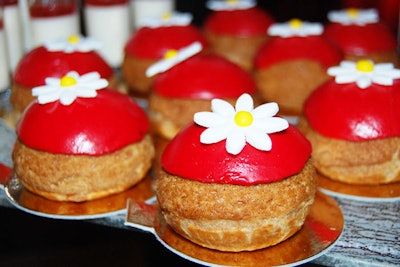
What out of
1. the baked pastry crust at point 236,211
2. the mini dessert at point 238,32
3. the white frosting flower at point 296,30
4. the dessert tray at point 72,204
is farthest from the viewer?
the mini dessert at point 238,32

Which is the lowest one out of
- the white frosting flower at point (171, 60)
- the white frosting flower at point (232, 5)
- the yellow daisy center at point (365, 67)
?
the white frosting flower at point (232, 5)

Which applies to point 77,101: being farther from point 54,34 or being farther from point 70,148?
point 54,34

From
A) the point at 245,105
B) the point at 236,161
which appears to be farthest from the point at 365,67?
the point at 236,161

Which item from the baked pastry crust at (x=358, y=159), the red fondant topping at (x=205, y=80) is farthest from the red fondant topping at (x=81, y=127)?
the baked pastry crust at (x=358, y=159)

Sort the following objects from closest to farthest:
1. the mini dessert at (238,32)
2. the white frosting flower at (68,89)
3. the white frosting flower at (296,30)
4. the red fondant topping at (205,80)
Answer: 1. the white frosting flower at (68,89)
2. the red fondant topping at (205,80)
3. the white frosting flower at (296,30)
4. the mini dessert at (238,32)

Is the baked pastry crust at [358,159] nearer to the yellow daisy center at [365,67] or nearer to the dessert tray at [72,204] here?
the yellow daisy center at [365,67]

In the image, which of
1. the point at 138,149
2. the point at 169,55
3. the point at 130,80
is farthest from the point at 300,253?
the point at 130,80

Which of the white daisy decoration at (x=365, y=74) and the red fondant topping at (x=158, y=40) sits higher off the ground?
the white daisy decoration at (x=365, y=74)

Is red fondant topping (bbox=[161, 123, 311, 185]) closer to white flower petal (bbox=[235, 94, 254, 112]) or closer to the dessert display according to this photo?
white flower petal (bbox=[235, 94, 254, 112])

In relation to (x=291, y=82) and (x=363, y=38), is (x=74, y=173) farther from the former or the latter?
(x=363, y=38)
